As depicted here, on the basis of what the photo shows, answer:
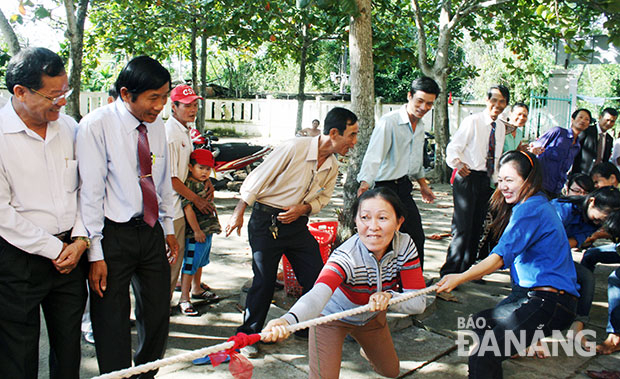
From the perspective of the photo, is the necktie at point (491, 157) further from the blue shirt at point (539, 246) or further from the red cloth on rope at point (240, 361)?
the red cloth on rope at point (240, 361)

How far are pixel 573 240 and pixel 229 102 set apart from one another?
20104mm

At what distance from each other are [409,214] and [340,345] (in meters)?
2.03

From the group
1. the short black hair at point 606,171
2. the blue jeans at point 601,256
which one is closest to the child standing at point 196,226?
the blue jeans at point 601,256

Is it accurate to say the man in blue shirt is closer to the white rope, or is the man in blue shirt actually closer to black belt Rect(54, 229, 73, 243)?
the white rope

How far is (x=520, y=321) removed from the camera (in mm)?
2701

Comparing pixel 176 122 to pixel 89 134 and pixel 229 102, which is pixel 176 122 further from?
pixel 229 102

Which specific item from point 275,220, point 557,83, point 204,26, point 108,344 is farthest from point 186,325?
point 557,83

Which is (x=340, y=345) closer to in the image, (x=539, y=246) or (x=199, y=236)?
(x=539, y=246)

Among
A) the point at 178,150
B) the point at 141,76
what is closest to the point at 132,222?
the point at 141,76

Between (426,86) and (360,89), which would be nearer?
(426,86)

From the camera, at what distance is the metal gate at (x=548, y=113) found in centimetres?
1361

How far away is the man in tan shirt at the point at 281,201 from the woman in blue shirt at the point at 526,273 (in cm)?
113

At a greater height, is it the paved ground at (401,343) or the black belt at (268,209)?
the black belt at (268,209)

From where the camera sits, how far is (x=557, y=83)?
45.0ft
